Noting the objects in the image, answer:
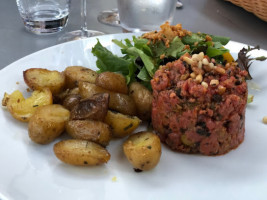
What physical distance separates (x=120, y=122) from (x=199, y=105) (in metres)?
0.26

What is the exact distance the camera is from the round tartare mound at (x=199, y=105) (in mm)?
1266

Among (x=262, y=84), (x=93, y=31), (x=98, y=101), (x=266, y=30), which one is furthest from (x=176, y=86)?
(x=266, y=30)

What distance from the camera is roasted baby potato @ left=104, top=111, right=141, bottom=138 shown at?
1.33 meters

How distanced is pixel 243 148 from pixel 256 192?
0.22 m

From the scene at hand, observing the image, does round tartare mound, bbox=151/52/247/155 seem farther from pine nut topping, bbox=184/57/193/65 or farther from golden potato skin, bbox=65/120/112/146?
golden potato skin, bbox=65/120/112/146

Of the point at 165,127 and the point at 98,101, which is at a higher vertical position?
the point at 98,101

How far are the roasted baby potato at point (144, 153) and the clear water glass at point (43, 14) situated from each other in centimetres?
129

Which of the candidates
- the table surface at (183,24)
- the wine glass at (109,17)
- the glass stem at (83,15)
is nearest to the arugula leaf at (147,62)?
the glass stem at (83,15)

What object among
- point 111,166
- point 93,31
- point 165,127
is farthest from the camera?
point 93,31

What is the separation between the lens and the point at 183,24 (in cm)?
265

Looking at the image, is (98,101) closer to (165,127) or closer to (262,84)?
(165,127)

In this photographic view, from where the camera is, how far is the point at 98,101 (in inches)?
50.7

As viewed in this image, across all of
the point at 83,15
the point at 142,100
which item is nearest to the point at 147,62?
the point at 142,100

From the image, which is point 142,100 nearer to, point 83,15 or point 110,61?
point 110,61
